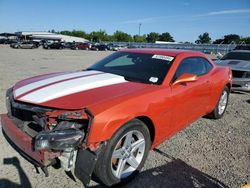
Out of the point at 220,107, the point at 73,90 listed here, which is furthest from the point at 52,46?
the point at 73,90

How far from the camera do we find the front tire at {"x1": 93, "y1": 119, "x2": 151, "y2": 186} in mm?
2840

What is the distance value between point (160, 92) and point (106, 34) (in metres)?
136

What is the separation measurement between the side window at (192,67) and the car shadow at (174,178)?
50.8 inches

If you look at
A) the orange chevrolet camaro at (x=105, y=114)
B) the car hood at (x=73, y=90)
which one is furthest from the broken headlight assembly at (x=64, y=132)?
the car hood at (x=73, y=90)

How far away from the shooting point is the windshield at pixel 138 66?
3.93 meters

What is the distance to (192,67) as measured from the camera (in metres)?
4.68

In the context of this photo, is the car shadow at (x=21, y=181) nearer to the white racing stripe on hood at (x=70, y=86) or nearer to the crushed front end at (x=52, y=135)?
the crushed front end at (x=52, y=135)

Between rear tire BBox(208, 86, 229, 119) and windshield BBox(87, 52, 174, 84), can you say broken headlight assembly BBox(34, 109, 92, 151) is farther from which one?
rear tire BBox(208, 86, 229, 119)

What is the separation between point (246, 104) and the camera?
7285 mm

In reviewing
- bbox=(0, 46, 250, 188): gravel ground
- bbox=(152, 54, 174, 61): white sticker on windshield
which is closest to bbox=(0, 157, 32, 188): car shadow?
bbox=(0, 46, 250, 188): gravel ground

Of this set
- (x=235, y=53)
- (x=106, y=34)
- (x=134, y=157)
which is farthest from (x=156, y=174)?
(x=106, y=34)

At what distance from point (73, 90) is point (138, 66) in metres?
1.41

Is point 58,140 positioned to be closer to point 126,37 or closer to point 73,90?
point 73,90

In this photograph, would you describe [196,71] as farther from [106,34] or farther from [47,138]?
[106,34]
